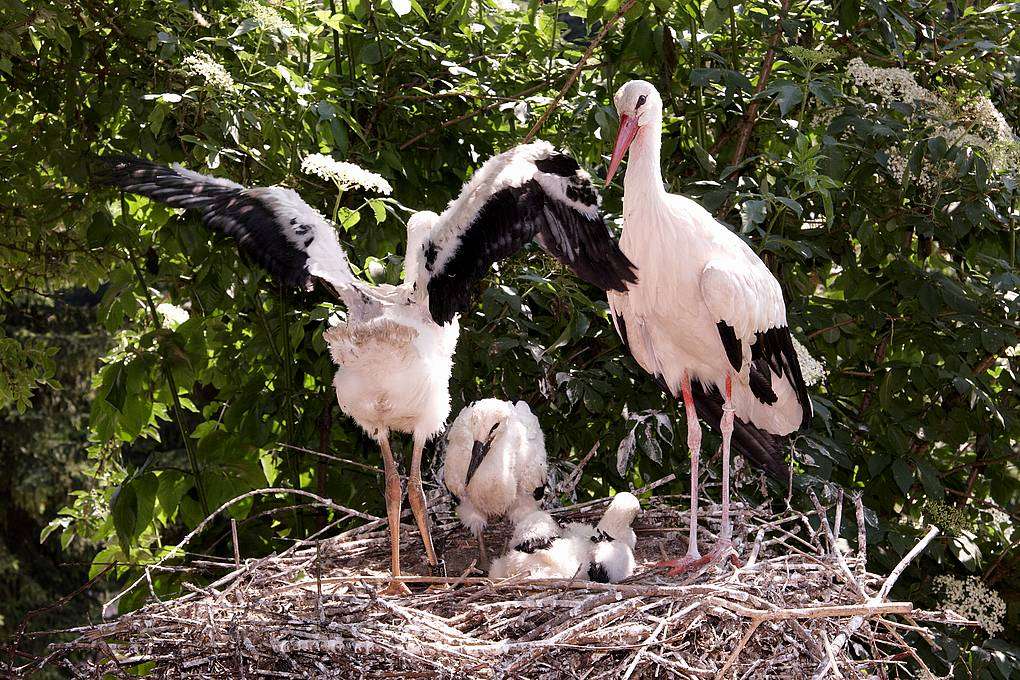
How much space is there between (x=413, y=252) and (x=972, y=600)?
8.25 feet

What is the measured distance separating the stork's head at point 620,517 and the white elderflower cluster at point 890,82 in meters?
1.85

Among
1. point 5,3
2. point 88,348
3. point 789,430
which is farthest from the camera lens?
point 88,348

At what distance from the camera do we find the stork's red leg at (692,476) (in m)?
4.06

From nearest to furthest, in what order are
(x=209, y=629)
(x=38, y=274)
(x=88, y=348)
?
(x=209, y=629) < (x=38, y=274) < (x=88, y=348)

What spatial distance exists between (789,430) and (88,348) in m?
8.06

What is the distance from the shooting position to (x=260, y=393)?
16.7ft

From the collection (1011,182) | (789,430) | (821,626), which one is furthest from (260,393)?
(1011,182)

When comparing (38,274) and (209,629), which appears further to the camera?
(38,274)

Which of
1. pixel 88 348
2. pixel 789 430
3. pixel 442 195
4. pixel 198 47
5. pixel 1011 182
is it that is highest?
pixel 198 47

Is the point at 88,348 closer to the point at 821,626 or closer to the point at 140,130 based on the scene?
the point at 140,130

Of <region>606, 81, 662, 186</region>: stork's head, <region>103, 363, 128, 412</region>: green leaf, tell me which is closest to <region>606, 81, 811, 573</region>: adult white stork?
<region>606, 81, 662, 186</region>: stork's head

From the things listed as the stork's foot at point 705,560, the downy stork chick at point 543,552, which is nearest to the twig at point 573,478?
Answer: the downy stork chick at point 543,552

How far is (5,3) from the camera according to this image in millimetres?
4078

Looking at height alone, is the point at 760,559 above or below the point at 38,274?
below
